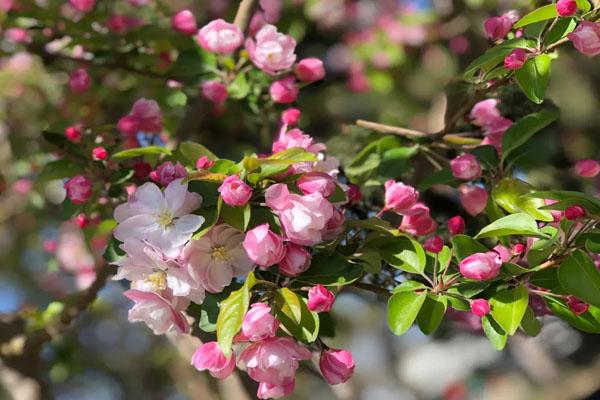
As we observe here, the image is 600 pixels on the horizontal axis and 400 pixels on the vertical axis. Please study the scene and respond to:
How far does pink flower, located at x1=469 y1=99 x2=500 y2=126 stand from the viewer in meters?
1.35

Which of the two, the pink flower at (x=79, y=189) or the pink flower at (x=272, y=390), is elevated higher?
the pink flower at (x=79, y=189)

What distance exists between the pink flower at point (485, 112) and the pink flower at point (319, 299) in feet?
1.76

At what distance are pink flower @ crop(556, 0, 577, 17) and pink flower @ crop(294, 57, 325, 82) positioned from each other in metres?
0.51

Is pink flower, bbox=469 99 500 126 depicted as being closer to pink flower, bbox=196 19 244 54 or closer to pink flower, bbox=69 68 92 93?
pink flower, bbox=196 19 244 54

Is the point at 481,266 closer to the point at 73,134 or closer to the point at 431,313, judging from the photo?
the point at 431,313

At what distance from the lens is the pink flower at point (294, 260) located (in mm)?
991

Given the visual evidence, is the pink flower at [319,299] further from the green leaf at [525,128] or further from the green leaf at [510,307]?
the green leaf at [525,128]

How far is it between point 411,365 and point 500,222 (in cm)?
318

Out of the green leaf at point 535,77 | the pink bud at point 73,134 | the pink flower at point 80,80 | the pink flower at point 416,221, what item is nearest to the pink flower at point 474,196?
the pink flower at point 416,221

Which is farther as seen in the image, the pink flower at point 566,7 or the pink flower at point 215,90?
the pink flower at point 215,90

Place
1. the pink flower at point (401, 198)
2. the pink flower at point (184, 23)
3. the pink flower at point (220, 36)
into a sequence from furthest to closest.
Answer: the pink flower at point (184, 23) < the pink flower at point (220, 36) < the pink flower at point (401, 198)

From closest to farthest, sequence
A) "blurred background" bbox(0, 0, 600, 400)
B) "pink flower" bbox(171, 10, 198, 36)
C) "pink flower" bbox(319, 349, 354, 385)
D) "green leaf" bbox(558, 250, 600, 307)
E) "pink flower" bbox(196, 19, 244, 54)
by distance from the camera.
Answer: "green leaf" bbox(558, 250, 600, 307) → "pink flower" bbox(319, 349, 354, 385) → "pink flower" bbox(196, 19, 244, 54) → "pink flower" bbox(171, 10, 198, 36) → "blurred background" bbox(0, 0, 600, 400)

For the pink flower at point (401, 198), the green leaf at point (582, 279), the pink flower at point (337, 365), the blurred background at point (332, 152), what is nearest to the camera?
the green leaf at point (582, 279)

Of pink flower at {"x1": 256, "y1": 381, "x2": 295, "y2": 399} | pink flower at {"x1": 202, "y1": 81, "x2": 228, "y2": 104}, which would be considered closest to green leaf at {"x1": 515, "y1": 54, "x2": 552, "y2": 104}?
pink flower at {"x1": 256, "y1": 381, "x2": 295, "y2": 399}
